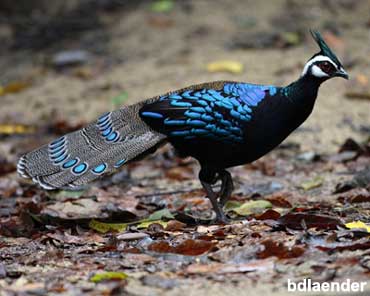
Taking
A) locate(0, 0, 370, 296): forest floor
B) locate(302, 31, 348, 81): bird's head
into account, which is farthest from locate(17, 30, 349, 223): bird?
locate(0, 0, 370, 296): forest floor

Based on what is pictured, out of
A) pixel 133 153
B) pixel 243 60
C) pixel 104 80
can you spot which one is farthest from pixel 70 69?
pixel 133 153

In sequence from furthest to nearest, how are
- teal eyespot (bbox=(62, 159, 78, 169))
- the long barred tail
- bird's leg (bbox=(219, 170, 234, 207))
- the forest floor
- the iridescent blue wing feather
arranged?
bird's leg (bbox=(219, 170, 234, 207)) < teal eyespot (bbox=(62, 159, 78, 169)) < the long barred tail < the iridescent blue wing feather < the forest floor

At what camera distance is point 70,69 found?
1084 centimetres

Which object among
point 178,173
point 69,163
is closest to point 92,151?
point 69,163

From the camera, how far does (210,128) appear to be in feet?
17.8

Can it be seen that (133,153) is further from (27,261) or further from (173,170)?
(173,170)

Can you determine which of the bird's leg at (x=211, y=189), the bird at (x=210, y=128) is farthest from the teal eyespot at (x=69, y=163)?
the bird's leg at (x=211, y=189)

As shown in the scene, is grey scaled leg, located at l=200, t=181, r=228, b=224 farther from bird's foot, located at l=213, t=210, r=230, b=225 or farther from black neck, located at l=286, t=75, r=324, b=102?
black neck, located at l=286, t=75, r=324, b=102

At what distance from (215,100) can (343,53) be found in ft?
16.0

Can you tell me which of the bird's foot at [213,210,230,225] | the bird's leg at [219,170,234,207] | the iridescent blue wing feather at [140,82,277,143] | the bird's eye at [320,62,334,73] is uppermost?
the bird's eye at [320,62,334,73]

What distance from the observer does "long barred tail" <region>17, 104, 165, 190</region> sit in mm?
5516

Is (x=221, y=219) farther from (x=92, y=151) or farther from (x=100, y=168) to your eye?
(x=92, y=151)

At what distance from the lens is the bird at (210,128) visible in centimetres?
540

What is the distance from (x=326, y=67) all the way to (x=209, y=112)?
0.76 meters
